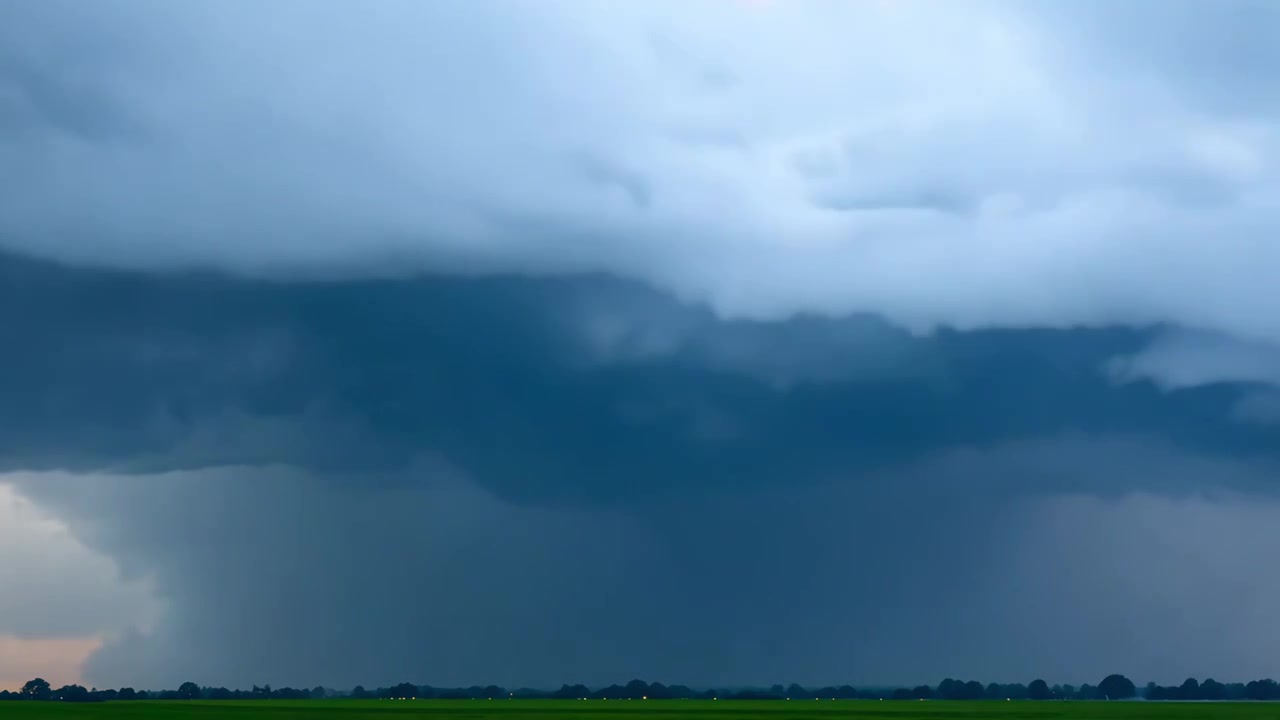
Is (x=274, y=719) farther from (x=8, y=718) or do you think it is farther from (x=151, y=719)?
(x=8, y=718)

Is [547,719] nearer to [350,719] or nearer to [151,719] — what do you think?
[350,719]

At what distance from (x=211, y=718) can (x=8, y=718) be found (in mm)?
28751

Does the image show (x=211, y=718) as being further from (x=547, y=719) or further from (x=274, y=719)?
(x=547, y=719)

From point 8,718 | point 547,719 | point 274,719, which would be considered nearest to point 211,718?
point 274,719

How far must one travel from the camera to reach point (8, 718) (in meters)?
193

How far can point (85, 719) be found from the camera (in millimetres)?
193625

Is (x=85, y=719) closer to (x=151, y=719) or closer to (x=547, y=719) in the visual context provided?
(x=151, y=719)

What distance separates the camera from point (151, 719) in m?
200

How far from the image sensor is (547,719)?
7584 inches

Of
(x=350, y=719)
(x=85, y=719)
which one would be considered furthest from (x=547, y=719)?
(x=85, y=719)

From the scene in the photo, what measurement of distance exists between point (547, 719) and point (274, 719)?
41.9 metres

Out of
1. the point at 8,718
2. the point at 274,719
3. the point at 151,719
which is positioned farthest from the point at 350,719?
the point at 8,718

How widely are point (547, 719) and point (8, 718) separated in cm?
7890

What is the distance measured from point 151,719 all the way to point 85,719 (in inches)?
383
